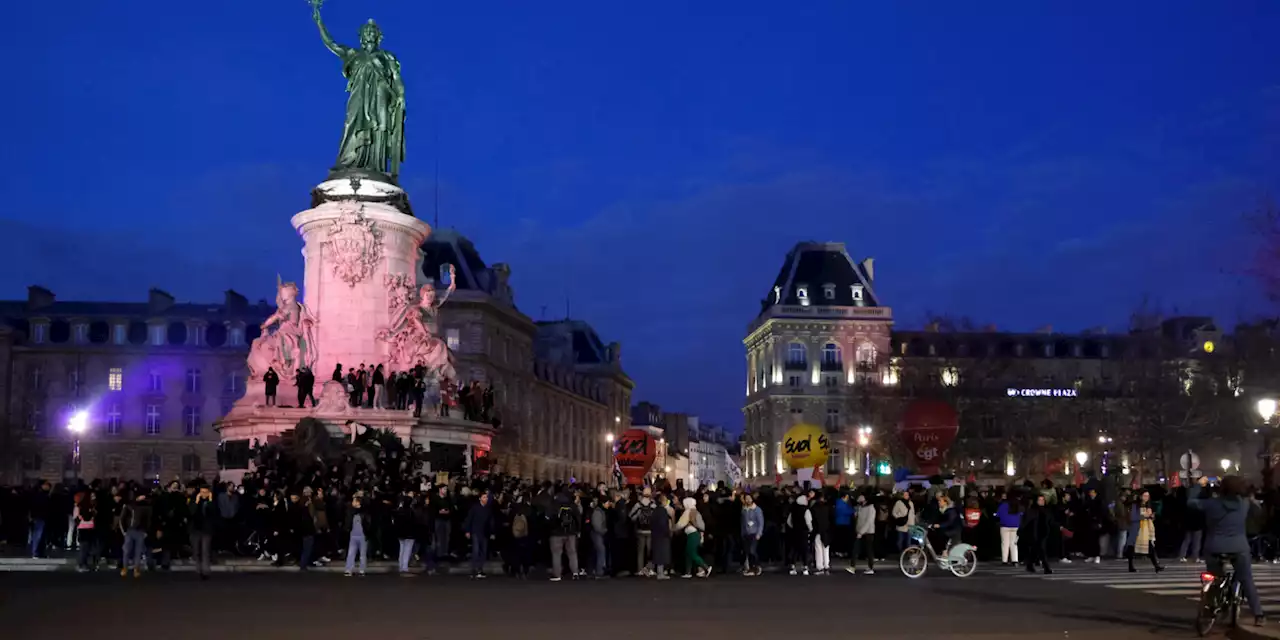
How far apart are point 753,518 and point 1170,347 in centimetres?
6188

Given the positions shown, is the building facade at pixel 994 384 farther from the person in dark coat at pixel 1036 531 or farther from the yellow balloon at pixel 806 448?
the person in dark coat at pixel 1036 531

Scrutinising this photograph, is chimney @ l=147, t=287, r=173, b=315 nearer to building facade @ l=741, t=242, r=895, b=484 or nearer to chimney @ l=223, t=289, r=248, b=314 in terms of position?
chimney @ l=223, t=289, r=248, b=314

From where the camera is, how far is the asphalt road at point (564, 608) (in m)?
15.6

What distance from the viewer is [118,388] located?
291 ft

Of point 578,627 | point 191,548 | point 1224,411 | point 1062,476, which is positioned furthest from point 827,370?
point 578,627

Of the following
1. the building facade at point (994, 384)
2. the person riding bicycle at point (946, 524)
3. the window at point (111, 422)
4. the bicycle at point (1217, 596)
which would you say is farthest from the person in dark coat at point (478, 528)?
the window at point (111, 422)

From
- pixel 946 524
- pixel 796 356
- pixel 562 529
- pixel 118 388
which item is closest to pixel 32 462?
pixel 118 388

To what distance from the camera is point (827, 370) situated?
121 metres

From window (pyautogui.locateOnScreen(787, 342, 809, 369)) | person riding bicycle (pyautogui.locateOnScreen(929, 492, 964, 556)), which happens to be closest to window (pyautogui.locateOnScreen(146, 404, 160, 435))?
window (pyautogui.locateOnScreen(787, 342, 809, 369))

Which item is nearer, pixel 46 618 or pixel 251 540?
pixel 46 618

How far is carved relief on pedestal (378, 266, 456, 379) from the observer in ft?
117

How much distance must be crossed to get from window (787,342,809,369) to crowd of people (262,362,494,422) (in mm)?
85839

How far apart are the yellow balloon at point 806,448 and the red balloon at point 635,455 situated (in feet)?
14.9

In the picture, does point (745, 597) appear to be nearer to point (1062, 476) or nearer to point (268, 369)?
point (268, 369)
